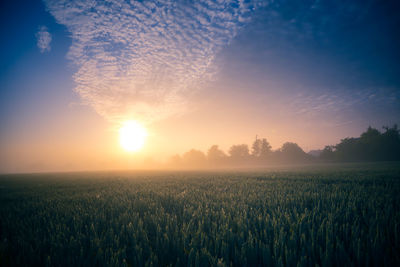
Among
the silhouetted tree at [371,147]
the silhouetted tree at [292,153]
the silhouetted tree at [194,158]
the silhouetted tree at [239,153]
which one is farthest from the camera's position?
the silhouetted tree at [194,158]

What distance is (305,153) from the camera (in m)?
62.0

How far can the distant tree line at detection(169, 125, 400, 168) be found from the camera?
155 feet

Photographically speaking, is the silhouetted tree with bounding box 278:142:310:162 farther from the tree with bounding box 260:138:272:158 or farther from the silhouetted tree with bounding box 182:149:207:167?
the silhouetted tree with bounding box 182:149:207:167

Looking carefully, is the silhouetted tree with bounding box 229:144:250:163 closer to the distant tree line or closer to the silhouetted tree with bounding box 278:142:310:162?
the distant tree line

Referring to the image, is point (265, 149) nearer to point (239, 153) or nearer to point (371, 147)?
point (239, 153)

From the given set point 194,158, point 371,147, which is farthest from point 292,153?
point 194,158

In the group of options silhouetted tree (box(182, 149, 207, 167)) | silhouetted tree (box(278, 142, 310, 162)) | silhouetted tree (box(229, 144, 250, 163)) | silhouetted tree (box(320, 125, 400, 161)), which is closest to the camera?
silhouetted tree (box(320, 125, 400, 161))

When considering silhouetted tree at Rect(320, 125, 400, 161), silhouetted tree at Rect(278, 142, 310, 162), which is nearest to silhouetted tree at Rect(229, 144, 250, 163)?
silhouetted tree at Rect(278, 142, 310, 162)

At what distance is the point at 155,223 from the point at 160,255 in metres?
0.72

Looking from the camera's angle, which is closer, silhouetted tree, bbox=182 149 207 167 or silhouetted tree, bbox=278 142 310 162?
silhouetted tree, bbox=278 142 310 162

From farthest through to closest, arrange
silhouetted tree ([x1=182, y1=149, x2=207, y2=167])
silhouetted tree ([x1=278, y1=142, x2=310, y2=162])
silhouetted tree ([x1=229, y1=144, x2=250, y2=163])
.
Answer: silhouetted tree ([x1=182, y1=149, x2=207, y2=167])
silhouetted tree ([x1=229, y1=144, x2=250, y2=163])
silhouetted tree ([x1=278, y1=142, x2=310, y2=162])

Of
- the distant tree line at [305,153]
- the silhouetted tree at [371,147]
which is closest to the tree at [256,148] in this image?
the distant tree line at [305,153]

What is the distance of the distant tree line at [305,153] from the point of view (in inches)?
1865

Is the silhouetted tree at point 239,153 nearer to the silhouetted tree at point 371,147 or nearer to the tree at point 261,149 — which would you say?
the tree at point 261,149
